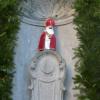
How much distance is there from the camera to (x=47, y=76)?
7.27 metres

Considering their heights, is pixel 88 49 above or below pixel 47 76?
above

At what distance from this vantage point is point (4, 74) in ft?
22.5

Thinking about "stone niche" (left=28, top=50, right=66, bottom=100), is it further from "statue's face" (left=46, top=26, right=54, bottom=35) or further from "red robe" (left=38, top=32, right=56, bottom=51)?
"statue's face" (left=46, top=26, right=54, bottom=35)

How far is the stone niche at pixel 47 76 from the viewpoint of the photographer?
282 inches

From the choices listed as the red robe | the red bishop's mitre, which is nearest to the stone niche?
the red robe

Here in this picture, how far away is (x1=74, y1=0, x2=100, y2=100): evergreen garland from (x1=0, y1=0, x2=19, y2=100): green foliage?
2.93ft

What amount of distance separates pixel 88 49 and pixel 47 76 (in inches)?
30.8

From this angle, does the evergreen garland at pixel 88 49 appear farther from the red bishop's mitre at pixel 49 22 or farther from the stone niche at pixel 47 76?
the red bishop's mitre at pixel 49 22

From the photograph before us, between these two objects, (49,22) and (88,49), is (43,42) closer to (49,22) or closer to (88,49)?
(49,22)

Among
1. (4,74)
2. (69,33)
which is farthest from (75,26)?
(4,74)

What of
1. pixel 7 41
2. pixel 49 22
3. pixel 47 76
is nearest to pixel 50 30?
pixel 49 22

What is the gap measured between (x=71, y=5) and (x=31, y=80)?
1.31 m

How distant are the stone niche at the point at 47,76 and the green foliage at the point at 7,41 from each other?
0.41 m

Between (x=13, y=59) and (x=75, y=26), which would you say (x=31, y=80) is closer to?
(x=13, y=59)
